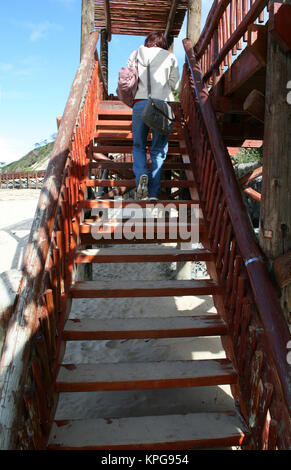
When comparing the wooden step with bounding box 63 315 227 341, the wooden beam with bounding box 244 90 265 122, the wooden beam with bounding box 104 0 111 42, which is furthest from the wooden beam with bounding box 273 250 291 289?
the wooden beam with bounding box 104 0 111 42

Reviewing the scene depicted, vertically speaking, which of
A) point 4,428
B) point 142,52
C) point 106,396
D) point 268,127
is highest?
point 142,52

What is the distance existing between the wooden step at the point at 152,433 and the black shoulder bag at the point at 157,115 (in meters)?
2.70

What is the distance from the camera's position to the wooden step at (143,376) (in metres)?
2.11

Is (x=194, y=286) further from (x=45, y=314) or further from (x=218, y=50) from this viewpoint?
(x=218, y=50)

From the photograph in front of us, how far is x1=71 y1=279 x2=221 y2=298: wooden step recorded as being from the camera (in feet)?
8.57

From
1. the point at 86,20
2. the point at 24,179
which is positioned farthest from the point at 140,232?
the point at 24,179

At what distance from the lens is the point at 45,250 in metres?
2.06

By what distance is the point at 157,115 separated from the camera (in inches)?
137

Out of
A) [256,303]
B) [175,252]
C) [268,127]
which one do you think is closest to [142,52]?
[268,127]

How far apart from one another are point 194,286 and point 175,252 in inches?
15.4

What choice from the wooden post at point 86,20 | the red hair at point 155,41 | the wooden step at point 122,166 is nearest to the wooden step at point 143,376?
the wooden step at point 122,166

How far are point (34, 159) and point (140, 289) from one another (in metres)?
42.8

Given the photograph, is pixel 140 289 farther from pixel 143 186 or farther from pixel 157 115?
pixel 157 115

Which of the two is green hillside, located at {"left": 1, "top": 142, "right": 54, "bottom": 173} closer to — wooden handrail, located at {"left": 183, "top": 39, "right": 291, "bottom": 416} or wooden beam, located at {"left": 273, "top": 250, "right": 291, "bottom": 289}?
wooden handrail, located at {"left": 183, "top": 39, "right": 291, "bottom": 416}
